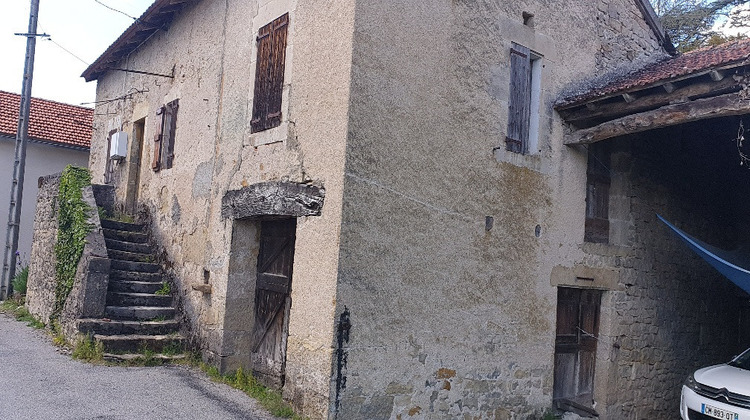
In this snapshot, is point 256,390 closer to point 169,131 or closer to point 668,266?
point 169,131

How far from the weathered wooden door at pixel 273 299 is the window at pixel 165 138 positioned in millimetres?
2804

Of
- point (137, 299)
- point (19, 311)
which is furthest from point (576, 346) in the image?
point (19, 311)

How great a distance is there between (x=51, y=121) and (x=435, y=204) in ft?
43.6

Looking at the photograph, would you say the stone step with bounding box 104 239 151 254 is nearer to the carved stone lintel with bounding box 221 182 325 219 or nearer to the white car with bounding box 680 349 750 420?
the carved stone lintel with bounding box 221 182 325 219

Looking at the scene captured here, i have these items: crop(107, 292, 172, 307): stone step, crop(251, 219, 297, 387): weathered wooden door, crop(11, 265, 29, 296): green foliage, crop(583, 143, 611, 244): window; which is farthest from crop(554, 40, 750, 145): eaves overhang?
crop(11, 265, 29, 296): green foliage

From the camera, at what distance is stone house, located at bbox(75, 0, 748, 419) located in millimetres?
5586

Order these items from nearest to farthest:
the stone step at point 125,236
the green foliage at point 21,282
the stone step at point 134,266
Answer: the stone step at point 134,266 → the stone step at point 125,236 → the green foliage at point 21,282

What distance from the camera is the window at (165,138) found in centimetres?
915

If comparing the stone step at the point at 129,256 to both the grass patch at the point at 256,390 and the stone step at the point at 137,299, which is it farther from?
the grass patch at the point at 256,390

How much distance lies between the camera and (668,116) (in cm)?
652

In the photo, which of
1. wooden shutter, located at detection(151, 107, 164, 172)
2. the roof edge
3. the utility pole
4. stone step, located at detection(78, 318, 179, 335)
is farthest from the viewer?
the utility pole

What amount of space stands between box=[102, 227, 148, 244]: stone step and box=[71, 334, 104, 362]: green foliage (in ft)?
7.41

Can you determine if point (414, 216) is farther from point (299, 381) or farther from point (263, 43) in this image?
point (263, 43)

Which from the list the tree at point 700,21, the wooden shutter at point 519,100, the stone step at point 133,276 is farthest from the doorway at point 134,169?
the tree at point 700,21
